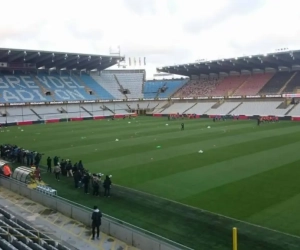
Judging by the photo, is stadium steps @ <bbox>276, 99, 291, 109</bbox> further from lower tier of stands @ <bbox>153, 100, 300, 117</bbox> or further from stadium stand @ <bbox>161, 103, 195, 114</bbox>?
stadium stand @ <bbox>161, 103, 195, 114</bbox>

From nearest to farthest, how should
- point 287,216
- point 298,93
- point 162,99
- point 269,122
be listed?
1. point 287,216
2. point 269,122
3. point 298,93
4. point 162,99

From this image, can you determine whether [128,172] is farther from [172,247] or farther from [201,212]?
[172,247]

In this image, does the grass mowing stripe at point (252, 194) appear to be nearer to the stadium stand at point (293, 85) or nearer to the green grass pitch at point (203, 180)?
the green grass pitch at point (203, 180)

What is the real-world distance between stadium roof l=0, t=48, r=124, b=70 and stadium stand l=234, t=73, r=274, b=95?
27634 millimetres

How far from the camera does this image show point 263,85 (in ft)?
233

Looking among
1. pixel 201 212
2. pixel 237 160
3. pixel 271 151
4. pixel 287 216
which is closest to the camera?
pixel 287 216

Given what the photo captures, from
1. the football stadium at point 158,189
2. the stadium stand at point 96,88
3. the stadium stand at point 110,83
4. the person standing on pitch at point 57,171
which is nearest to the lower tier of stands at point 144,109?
the football stadium at point 158,189

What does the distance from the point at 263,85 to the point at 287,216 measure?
6048 centimetres

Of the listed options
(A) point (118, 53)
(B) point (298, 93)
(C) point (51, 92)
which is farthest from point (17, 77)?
(B) point (298, 93)

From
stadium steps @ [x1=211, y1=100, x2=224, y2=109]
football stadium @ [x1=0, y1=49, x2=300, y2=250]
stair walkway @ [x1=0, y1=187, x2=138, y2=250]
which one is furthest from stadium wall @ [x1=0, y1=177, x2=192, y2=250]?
stadium steps @ [x1=211, y1=100, x2=224, y2=109]

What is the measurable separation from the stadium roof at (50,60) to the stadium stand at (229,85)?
22.8m

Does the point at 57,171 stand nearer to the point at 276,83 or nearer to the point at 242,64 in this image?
the point at 276,83

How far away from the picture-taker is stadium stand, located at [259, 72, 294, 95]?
2655 inches

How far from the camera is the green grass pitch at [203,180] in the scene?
13.3 meters
